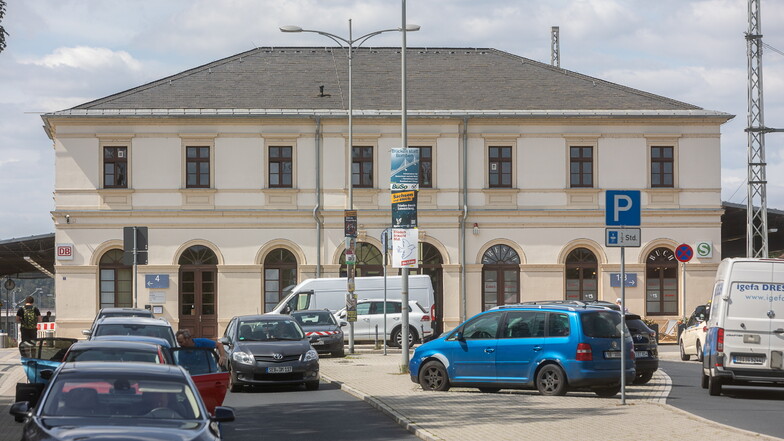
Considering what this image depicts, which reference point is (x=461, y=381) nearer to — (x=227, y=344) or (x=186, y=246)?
(x=227, y=344)

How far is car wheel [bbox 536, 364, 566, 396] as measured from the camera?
68.0ft

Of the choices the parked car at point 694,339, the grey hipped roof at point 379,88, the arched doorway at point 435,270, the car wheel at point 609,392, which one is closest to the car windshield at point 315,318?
the parked car at point 694,339

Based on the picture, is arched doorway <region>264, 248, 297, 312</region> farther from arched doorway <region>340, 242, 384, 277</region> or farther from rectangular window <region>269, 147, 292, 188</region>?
rectangular window <region>269, 147, 292, 188</region>

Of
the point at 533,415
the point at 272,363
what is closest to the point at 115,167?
the point at 272,363

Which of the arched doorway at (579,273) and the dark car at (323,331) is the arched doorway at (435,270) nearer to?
the arched doorway at (579,273)

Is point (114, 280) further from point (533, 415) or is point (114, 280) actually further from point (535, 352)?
point (533, 415)

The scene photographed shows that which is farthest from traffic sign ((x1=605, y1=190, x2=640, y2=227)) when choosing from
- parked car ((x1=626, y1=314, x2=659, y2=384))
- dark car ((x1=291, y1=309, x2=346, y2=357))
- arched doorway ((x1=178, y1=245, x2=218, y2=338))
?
arched doorway ((x1=178, y1=245, x2=218, y2=338))

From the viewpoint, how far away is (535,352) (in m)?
20.9

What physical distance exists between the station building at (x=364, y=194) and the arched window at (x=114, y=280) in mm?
54

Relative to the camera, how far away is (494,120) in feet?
159

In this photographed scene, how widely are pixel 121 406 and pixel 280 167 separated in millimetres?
38133

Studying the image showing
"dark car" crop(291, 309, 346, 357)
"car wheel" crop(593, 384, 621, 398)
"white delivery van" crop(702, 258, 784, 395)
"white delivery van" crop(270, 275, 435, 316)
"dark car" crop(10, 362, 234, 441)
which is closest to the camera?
"dark car" crop(10, 362, 234, 441)

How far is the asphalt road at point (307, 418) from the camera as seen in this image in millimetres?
15828

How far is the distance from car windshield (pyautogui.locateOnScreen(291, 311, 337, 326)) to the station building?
11618 millimetres
